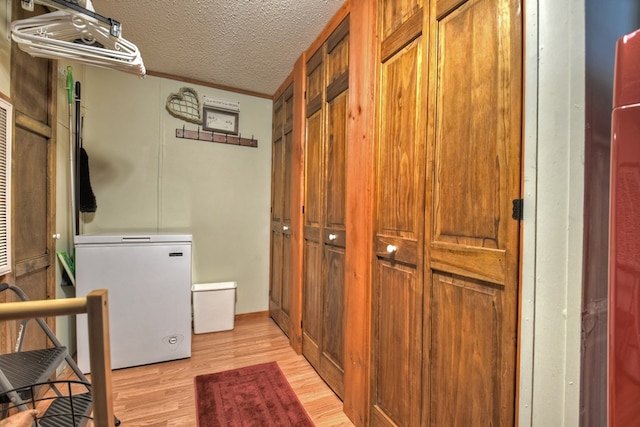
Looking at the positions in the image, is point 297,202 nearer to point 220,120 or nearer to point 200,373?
point 220,120

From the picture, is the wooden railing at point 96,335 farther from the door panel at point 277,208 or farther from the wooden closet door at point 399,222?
the door panel at point 277,208

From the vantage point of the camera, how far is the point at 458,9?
0.98m

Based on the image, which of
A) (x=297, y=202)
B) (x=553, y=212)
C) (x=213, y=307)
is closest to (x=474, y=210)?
(x=553, y=212)

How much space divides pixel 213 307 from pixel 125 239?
103 cm

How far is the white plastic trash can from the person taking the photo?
2619 millimetres

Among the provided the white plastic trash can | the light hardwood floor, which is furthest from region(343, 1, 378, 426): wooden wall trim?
the white plastic trash can

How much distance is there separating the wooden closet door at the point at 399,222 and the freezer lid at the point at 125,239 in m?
1.59

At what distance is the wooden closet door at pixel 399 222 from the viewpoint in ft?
3.72

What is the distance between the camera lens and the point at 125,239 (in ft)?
6.67

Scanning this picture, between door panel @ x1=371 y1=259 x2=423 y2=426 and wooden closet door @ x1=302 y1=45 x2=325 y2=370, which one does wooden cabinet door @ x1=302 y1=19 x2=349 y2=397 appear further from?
door panel @ x1=371 y1=259 x2=423 y2=426

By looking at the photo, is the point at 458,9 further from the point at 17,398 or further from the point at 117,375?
the point at 117,375

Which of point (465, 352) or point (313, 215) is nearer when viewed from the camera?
point (465, 352)

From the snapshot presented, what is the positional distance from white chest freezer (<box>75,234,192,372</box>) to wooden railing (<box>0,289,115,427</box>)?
1614 millimetres

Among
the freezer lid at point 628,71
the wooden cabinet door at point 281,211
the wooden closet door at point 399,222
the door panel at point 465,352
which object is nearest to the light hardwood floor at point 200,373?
the wooden cabinet door at point 281,211
